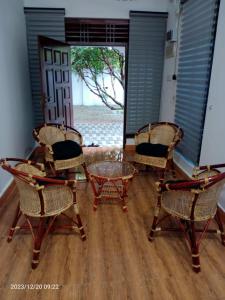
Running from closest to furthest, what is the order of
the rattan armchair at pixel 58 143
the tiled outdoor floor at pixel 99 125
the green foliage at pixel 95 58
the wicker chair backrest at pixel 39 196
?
the wicker chair backrest at pixel 39 196
the rattan armchair at pixel 58 143
the tiled outdoor floor at pixel 99 125
the green foliage at pixel 95 58

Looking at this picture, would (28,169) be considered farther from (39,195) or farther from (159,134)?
(159,134)

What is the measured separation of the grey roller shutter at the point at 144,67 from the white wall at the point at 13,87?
1707mm

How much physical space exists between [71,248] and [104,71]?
7250 mm

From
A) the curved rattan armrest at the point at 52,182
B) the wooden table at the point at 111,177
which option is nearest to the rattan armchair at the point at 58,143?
the wooden table at the point at 111,177

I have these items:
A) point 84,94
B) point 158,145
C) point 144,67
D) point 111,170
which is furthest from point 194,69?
point 84,94

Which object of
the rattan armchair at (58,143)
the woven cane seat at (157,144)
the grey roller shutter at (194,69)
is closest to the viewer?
the grey roller shutter at (194,69)

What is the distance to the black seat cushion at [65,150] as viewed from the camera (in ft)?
9.46

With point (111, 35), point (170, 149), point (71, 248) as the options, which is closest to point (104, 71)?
point (111, 35)

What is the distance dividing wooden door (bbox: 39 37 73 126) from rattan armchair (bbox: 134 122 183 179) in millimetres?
1465

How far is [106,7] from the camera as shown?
12.7ft

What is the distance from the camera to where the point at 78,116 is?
25.4 ft

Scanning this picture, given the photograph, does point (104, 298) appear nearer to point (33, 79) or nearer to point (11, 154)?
point (11, 154)

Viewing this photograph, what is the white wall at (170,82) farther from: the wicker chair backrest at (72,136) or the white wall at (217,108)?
the wicker chair backrest at (72,136)

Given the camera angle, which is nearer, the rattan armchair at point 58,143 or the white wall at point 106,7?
the rattan armchair at point 58,143
